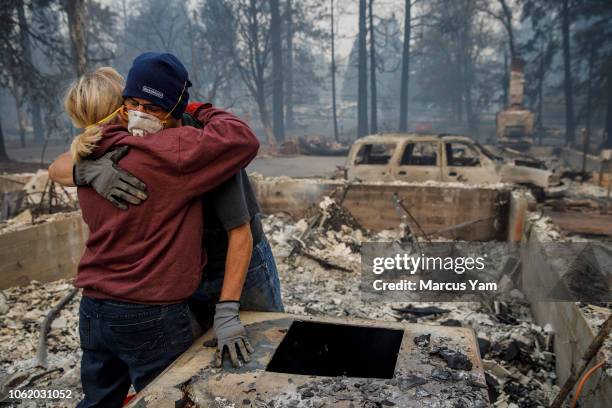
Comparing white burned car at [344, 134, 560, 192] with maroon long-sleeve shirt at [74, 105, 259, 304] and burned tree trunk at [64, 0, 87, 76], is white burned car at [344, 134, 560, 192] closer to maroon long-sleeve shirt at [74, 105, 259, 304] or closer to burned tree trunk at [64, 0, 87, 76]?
maroon long-sleeve shirt at [74, 105, 259, 304]

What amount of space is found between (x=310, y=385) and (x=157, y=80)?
4.51 feet

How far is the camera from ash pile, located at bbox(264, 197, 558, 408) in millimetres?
3605

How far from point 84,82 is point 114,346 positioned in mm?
1147

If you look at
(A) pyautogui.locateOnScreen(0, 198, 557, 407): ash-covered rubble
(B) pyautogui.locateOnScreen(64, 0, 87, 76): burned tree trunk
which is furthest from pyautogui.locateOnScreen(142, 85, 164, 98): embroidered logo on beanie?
(B) pyautogui.locateOnScreen(64, 0, 87, 76): burned tree trunk

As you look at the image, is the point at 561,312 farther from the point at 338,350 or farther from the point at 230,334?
the point at 230,334

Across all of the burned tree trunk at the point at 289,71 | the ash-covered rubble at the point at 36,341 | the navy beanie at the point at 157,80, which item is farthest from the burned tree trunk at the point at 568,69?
the navy beanie at the point at 157,80

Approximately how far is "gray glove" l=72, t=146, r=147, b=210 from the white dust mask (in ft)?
0.39

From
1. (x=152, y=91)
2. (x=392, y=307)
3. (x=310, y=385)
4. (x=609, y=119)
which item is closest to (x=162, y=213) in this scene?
(x=152, y=91)

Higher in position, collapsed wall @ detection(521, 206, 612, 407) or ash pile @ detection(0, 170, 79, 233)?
ash pile @ detection(0, 170, 79, 233)

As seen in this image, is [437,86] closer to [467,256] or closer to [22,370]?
[467,256]

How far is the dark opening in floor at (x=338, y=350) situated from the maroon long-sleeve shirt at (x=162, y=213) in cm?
57

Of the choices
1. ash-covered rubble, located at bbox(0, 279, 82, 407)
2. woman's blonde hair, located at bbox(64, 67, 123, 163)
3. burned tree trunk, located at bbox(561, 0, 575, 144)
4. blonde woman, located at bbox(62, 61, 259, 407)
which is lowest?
ash-covered rubble, located at bbox(0, 279, 82, 407)

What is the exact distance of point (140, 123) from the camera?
195 cm

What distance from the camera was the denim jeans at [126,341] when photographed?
192 cm
